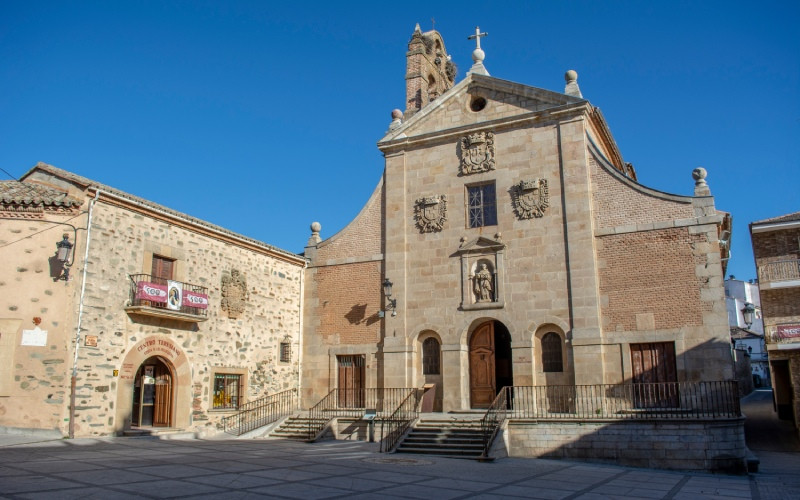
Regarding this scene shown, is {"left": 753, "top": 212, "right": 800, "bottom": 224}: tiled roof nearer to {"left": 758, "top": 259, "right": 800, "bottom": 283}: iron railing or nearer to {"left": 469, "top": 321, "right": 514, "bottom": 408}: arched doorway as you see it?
{"left": 758, "top": 259, "right": 800, "bottom": 283}: iron railing

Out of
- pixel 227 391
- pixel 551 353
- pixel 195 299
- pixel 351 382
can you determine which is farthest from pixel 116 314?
pixel 551 353

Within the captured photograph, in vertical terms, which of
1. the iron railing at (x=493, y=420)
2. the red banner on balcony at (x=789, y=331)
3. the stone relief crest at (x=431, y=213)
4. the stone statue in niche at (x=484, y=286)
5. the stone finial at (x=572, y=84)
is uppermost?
the stone finial at (x=572, y=84)

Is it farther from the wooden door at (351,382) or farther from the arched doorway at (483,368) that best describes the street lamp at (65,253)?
the arched doorway at (483,368)

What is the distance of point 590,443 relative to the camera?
49.6 feet

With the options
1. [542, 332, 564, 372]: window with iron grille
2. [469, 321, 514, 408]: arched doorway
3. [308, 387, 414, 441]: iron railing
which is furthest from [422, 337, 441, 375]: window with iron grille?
[542, 332, 564, 372]: window with iron grille

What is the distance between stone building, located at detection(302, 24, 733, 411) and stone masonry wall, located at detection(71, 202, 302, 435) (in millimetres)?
1349

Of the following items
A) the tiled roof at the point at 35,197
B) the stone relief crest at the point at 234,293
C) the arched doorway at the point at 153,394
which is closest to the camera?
the tiled roof at the point at 35,197

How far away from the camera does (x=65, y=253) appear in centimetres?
1467

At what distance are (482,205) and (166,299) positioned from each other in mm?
9332

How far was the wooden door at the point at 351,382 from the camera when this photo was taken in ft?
66.6

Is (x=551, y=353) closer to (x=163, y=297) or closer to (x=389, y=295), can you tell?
(x=389, y=295)

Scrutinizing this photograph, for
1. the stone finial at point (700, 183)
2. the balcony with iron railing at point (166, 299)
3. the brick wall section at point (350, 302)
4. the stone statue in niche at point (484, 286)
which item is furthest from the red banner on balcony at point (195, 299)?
the stone finial at point (700, 183)

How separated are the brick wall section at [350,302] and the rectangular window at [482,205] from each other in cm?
342

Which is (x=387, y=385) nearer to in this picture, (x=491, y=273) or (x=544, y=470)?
(x=491, y=273)
